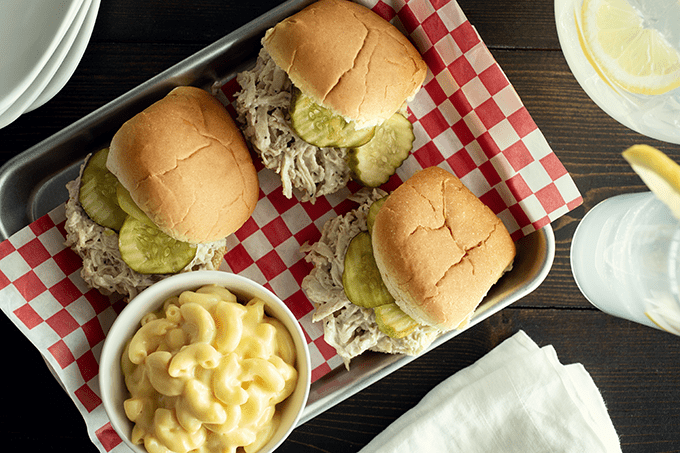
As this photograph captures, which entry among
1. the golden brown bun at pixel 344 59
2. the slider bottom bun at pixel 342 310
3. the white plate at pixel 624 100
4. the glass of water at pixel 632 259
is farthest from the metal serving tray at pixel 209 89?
the white plate at pixel 624 100

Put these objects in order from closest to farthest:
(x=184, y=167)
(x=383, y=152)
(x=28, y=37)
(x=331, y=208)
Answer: (x=28, y=37)
(x=184, y=167)
(x=383, y=152)
(x=331, y=208)

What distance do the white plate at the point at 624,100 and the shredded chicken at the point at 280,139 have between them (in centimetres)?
81

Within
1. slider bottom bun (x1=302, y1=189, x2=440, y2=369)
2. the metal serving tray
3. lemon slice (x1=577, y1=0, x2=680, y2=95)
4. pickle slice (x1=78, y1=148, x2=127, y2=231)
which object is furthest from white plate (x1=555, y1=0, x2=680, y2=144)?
pickle slice (x1=78, y1=148, x2=127, y2=231)

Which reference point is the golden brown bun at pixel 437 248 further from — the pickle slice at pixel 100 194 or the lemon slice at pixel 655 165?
the pickle slice at pixel 100 194

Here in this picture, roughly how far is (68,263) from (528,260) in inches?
60.9

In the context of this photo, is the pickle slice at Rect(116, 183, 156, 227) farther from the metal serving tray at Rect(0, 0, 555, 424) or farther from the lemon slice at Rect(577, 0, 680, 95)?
the lemon slice at Rect(577, 0, 680, 95)

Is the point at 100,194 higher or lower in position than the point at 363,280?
higher

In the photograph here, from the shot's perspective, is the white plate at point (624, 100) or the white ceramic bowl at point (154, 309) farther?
the white plate at point (624, 100)

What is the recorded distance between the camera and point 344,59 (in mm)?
1429

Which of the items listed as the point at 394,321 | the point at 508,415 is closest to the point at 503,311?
the point at 508,415

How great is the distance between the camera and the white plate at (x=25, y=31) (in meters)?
1.05

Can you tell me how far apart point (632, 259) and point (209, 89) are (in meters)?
1.56

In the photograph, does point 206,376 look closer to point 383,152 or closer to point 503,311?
point 383,152

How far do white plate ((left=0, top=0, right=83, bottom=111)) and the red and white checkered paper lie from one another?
26.0 inches
